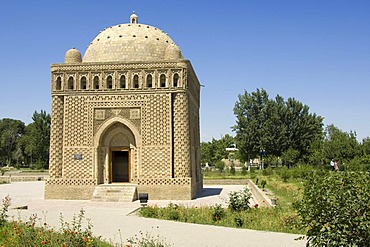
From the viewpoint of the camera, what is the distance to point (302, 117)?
144 feet

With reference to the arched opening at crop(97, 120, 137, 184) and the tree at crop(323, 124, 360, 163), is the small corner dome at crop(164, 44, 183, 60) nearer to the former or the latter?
Answer: the arched opening at crop(97, 120, 137, 184)

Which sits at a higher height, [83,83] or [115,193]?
[83,83]

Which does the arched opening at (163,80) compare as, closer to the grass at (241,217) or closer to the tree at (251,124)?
the grass at (241,217)

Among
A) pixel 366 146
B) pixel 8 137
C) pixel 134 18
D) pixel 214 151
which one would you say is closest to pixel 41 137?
pixel 8 137

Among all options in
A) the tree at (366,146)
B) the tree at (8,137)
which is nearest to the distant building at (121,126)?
the tree at (366,146)

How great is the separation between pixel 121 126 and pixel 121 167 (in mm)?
2270

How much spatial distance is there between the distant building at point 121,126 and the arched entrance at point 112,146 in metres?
0.05

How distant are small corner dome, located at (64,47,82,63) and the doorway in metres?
5.14

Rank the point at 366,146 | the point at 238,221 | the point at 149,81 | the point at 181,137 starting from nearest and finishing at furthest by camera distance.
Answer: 1. the point at 238,221
2. the point at 181,137
3. the point at 149,81
4. the point at 366,146

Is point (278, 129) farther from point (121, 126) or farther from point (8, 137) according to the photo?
point (8, 137)

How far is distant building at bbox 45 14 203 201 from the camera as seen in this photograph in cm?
1769

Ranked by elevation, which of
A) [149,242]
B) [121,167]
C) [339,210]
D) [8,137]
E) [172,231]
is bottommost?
[172,231]

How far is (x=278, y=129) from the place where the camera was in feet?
141

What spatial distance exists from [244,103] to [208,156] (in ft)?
56.0
